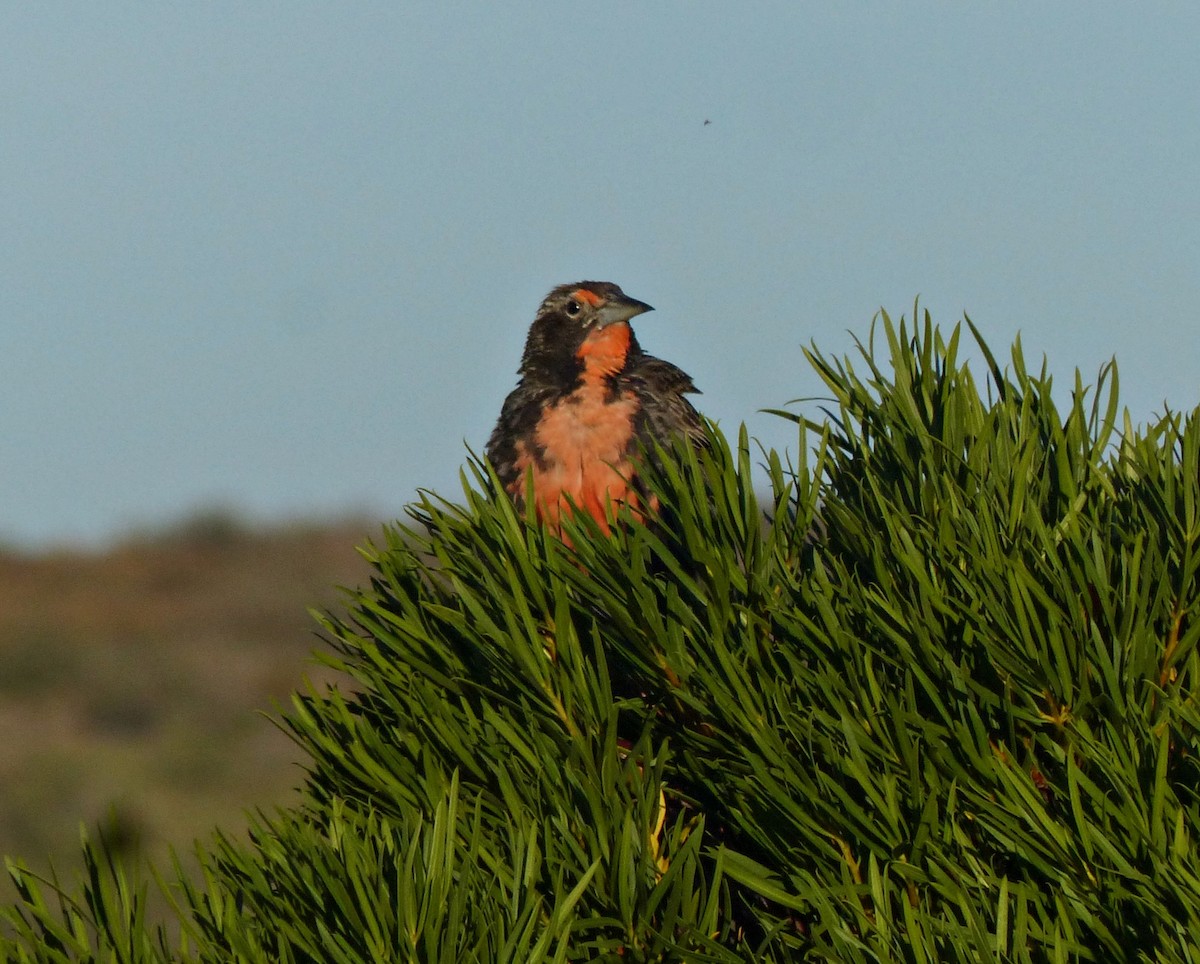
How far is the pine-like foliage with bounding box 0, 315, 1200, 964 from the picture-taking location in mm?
1918

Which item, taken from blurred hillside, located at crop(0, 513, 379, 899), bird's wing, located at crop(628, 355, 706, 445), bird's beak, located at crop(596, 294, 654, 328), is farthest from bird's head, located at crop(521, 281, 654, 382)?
blurred hillside, located at crop(0, 513, 379, 899)

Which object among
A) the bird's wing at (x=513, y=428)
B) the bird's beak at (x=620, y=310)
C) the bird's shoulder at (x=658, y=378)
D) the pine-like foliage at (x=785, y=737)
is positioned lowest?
the pine-like foliage at (x=785, y=737)

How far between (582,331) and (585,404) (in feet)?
3.09

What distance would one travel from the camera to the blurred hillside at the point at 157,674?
2059cm

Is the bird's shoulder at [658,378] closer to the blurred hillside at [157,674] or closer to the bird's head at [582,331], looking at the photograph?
the bird's head at [582,331]

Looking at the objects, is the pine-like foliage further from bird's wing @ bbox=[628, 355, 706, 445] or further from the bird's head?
the bird's head

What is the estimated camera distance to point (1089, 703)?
2023 millimetres

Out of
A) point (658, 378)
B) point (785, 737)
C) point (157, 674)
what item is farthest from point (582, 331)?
point (157, 674)

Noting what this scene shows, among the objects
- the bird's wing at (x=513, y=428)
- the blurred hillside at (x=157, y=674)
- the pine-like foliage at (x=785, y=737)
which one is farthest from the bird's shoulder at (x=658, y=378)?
the blurred hillside at (x=157, y=674)

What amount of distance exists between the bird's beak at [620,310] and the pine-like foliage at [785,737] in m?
3.70

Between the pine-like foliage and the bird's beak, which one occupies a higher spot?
the bird's beak

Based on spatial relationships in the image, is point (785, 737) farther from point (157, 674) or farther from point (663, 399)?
point (157, 674)

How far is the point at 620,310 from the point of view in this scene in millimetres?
6219

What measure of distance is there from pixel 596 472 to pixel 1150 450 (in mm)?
2530
